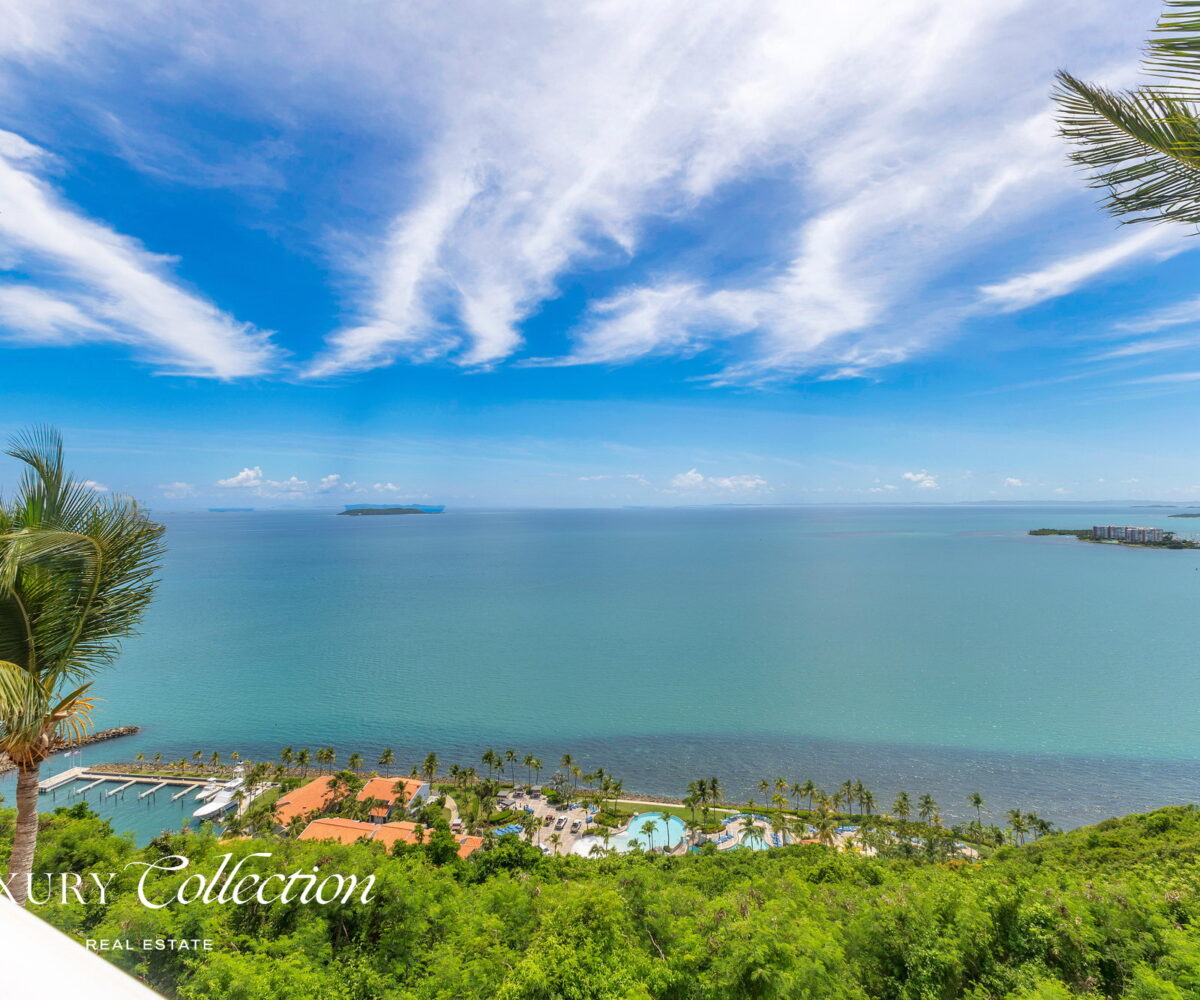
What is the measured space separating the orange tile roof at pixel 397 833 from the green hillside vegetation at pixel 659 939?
9617mm

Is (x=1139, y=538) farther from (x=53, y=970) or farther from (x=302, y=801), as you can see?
(x=53, y=970)

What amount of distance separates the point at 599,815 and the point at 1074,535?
165 meters

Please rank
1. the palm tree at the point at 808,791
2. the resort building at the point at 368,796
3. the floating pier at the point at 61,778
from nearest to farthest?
1. the resort building at the point at 368,796
2. the palm tree at the point at 808,791
3. the floating pier at the point at 61,778

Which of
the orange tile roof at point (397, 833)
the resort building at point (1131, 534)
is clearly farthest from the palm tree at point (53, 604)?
the resort building at point (1131, 534)

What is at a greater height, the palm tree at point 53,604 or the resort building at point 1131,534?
the palm tree at point 53,604

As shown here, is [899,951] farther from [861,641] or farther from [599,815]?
[861,641]

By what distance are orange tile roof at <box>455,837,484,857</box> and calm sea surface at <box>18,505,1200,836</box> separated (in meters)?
8.70

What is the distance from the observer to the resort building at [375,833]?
1988 cm

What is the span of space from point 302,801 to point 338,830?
514 cm

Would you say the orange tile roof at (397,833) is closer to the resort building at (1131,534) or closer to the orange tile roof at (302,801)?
the orange tile roof at (302,801)

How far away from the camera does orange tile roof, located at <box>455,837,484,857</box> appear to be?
20031mm

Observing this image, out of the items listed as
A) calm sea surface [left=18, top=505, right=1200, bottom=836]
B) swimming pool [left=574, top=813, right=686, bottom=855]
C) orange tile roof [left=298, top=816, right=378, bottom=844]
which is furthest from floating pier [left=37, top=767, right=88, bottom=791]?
swimming pool [left=574, top=813, right=686, bottom=855]

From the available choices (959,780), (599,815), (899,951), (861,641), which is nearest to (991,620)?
(861,641)

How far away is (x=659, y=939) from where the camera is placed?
9555 millimetres
